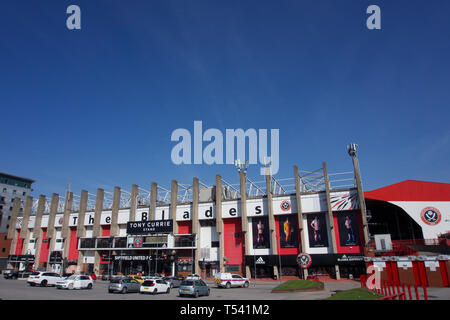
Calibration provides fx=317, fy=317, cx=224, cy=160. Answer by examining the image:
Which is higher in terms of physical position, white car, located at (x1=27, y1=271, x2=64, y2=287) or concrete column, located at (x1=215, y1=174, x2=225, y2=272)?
concrete column, located at (x1=215, y1=174, x2=225, y2=272)

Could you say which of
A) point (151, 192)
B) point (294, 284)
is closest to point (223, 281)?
point (294, 284)

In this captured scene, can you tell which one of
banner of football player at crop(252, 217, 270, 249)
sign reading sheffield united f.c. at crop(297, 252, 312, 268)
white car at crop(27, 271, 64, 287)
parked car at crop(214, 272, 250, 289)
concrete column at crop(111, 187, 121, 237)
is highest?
concrete column at crop(111, 187, 121, 237)

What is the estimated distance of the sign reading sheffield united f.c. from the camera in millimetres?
45600

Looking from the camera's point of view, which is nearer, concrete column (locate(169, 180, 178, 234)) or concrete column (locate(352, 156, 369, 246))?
concrete column (locate(352, 156, 369, 246))

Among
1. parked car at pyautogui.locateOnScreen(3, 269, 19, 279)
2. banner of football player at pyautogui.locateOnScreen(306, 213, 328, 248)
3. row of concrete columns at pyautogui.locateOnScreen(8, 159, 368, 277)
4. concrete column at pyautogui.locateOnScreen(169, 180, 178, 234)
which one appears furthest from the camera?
concrete column at pyautogui.locateOnScreen(169, 180, 178, 234)

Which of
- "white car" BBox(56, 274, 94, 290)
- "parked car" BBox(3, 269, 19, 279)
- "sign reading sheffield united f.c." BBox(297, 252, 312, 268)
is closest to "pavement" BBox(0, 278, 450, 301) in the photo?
"white car" BBox(56, 274, 94, 290)

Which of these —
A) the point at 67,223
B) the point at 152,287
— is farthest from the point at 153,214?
the point at 152,287

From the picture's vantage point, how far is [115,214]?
2539 inches

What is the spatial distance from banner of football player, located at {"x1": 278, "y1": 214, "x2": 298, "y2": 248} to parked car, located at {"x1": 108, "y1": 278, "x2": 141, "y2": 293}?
28.5 m

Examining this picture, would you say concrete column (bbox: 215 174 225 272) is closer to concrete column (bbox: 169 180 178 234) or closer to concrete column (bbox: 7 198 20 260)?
concrete column (bbox: 169 180 178 234)

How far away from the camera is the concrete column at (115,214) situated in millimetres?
63691

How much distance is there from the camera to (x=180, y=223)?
61.0m

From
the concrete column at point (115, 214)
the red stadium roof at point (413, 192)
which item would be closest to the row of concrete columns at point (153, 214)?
the concrete column at point (115, 214)
